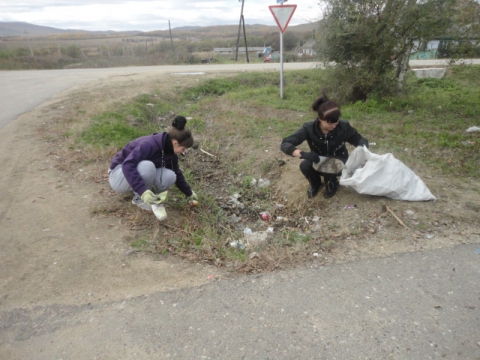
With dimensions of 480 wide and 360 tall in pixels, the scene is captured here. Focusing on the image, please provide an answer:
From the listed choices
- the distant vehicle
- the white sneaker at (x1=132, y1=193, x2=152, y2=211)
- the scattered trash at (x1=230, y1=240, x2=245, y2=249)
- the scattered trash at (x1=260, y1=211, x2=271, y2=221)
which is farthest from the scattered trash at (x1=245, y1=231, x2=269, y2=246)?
the distant vehicle

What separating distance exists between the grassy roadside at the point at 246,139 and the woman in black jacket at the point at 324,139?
0.68m

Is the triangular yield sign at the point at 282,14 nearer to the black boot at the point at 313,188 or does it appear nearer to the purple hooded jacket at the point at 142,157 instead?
the black boot at the point at 313,188

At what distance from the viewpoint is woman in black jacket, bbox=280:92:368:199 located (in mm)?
3271

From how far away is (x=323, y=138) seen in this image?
360cm

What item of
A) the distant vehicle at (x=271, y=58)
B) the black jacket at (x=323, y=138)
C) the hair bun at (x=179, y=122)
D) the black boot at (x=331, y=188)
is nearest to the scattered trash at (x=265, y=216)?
the black boot at (x=331, y=188)

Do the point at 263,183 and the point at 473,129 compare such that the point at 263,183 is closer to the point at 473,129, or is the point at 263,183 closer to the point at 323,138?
the point at 323,138

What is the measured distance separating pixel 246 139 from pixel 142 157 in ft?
9.88

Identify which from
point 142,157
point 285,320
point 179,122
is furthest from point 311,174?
point 285,320

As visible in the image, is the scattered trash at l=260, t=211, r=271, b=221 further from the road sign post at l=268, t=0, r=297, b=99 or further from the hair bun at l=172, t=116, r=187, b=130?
the road sign post at l=268, t=0, r=297, b=99

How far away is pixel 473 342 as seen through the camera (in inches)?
77.1

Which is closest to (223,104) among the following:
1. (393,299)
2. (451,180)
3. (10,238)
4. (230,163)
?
(230,163)

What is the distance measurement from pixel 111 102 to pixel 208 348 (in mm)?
6783

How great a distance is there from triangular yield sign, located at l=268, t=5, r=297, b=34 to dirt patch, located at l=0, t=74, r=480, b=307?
4663 mm

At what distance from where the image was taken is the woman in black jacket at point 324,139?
3.27 metres
